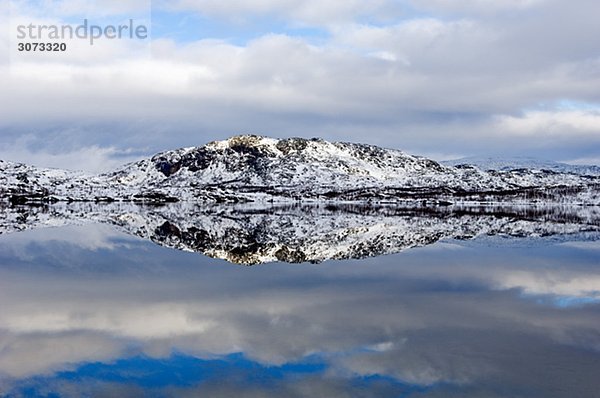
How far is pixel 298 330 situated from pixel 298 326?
0.56 m

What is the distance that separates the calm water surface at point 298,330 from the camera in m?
A: 13.6

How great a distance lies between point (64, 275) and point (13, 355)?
15.8 metres

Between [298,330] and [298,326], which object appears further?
[298,326]

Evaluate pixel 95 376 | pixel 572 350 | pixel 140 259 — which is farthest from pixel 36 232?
pixel 572 350

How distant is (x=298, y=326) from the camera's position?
19.0 m

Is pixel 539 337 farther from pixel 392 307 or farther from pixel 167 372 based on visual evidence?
pixel 167 372

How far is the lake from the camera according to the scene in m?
13.7

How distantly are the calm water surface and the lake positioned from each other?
69 mm

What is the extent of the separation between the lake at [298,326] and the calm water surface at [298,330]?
7 centimetres

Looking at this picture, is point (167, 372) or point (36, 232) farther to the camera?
point (36, 232)

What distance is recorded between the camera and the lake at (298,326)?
1366 centimetres

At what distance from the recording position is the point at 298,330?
60.6ft

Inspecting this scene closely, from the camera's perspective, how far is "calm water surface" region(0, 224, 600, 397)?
44.7 ft

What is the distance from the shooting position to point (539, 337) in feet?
59.2
